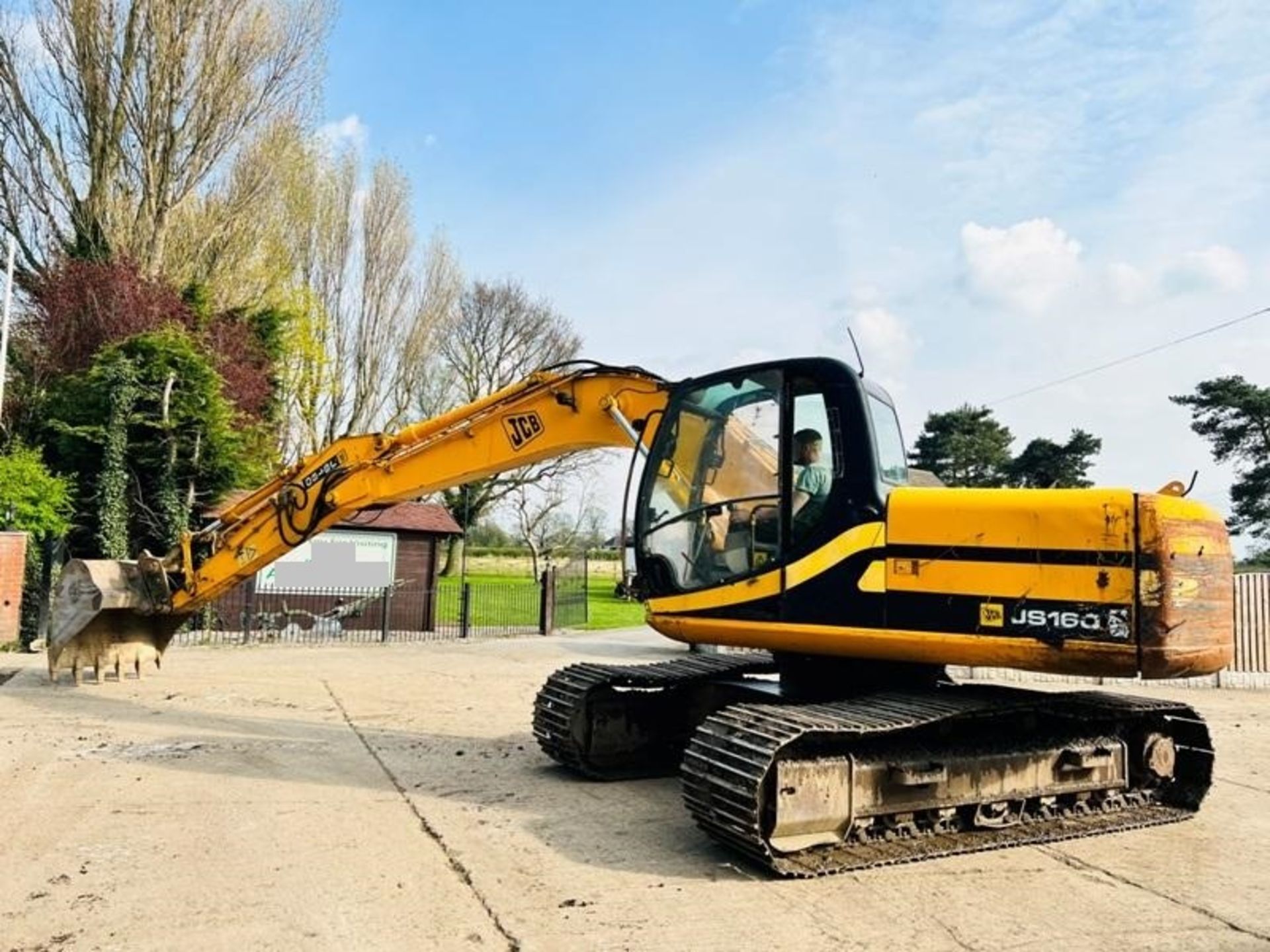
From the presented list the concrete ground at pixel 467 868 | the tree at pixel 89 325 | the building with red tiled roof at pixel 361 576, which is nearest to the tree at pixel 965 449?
the building with red tiled roof at pixel 361 576

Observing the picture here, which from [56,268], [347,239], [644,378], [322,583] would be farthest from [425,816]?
[347,239]

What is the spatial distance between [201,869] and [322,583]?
60.7ft

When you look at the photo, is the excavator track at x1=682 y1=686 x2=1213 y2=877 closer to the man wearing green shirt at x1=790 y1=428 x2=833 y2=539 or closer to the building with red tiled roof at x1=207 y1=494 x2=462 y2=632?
the man wearing green shirt at x1=790 y1=428 x2=833 y2=539

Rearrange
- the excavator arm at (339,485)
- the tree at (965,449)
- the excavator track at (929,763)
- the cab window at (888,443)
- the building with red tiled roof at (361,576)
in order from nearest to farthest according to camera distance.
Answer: the excavator track at (929,763)
the cab window at (888,443)
the excavator arm at (339,485)
the building with red tiled roof at (361,576)
the tree at (965,449)

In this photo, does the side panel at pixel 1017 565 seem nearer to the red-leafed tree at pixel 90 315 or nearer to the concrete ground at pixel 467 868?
the concrete ground at pixel 467 868

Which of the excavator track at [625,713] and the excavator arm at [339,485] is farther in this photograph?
the excavator arm at [339,485]

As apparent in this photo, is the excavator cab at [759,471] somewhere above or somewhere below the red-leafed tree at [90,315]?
below

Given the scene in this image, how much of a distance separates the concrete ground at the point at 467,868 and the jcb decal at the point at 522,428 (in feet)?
7.86

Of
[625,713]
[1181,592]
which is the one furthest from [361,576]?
[1181,592]

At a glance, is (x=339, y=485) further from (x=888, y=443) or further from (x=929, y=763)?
(x=929, y=763)

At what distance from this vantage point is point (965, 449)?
32.6 meters

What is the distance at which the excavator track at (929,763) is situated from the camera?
15.5 feet

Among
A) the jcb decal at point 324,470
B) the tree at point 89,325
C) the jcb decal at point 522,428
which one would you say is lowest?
the jcb decal at point 324,470

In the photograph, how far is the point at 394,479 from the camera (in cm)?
791
